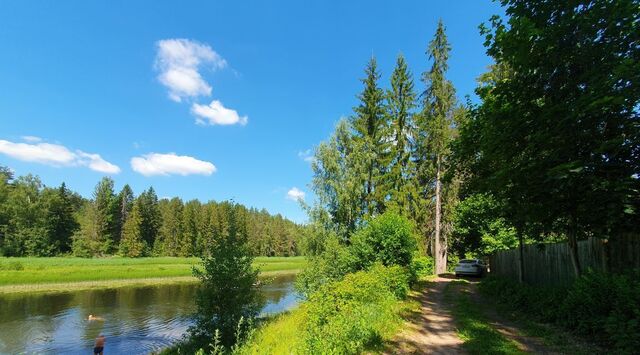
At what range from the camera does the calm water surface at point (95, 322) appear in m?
18.0

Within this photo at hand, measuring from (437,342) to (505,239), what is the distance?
23837 millimetres

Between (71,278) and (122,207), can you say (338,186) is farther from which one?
(122,207)

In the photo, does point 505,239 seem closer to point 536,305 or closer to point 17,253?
point 536,305

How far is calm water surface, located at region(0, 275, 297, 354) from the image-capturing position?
18047mm

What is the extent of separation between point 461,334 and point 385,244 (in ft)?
24.7

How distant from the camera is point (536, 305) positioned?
9570 mm

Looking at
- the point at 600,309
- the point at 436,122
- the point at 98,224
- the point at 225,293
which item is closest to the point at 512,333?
the point at 600,309

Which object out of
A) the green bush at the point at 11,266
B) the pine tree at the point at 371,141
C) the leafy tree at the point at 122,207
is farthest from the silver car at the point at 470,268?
the leafy tree at the point at 122,207

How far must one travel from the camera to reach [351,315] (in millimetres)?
7438

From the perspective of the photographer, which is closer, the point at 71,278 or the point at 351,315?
the point at 351,315

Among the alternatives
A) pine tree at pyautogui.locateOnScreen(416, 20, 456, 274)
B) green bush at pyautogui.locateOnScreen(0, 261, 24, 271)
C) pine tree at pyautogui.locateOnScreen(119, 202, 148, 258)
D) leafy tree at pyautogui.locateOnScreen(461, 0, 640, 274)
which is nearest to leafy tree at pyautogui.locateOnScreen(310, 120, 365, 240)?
pine tree at pyautogui.locateOnScreen(416, 20, 456, 274)

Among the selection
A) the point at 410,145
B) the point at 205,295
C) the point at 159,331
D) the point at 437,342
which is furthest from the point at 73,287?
the point at 437,342

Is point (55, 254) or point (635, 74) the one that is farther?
point (55, 254)

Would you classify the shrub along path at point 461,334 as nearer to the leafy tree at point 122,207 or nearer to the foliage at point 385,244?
the foliage at point 385,244
